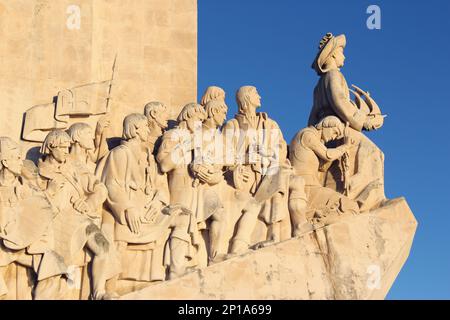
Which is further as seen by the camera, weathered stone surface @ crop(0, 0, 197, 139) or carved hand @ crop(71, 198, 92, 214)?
weathered stone surface @ crop(0, 0, 197, 139)

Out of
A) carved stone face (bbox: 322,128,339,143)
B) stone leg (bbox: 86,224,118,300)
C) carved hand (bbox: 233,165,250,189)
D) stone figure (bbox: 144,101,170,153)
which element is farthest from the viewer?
carved stone face (bbox: 322,128,339,143)

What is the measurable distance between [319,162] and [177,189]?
1926mm

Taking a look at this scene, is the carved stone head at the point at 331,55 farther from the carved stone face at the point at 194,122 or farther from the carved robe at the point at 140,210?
the carved robe at the point at 140,210

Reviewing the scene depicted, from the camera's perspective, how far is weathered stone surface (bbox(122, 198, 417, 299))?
490 inches

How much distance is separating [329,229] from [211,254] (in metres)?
1.33

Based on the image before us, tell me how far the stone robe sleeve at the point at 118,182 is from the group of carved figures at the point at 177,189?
0.04 ft

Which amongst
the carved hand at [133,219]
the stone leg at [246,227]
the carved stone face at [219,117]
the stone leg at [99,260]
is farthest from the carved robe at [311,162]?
the stone leg at [99,260]

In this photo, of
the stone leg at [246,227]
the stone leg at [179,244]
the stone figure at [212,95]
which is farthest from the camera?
the stone figure at [212,95]

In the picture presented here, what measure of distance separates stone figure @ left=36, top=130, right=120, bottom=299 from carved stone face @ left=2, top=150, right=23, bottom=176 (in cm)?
43

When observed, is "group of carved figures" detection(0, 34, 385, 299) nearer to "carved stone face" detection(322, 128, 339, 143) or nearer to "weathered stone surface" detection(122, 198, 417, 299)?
"carved stone face" detection(322, 128, 339, 143)

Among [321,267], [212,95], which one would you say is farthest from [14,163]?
[321,267]

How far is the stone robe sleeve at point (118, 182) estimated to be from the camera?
12.7m

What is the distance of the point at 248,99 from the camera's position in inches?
553

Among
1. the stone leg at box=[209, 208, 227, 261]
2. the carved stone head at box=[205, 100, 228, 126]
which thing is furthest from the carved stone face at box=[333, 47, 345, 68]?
the stone leg at box=[209, 208, 227, 261]
